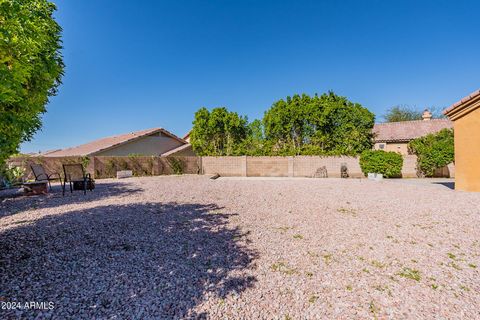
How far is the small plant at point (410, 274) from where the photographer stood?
11.7 feet

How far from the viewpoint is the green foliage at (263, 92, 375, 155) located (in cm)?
2206

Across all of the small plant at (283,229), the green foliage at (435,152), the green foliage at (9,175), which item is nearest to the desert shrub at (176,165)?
the green foliage at (9,175)

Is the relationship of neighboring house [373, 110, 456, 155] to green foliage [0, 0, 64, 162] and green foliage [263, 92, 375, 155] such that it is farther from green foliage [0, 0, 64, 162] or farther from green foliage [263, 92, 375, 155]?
green foliage [0, 0, 64, 162]

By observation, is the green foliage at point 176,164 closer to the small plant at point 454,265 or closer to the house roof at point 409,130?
the house roof at point 409,130

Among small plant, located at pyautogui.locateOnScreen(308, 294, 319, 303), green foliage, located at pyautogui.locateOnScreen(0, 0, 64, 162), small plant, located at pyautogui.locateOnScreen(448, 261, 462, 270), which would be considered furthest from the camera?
small plant, located at pyautogui.locateOnScreen(448, 261, 462, 270)

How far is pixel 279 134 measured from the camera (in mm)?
23766

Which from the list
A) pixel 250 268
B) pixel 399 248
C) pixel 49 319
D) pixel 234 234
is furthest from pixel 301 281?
pixel 49 319

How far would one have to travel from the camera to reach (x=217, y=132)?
2497 cm

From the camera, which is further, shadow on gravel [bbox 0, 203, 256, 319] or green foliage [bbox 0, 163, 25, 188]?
green foliage [bbox 0, 163, 25, 188]

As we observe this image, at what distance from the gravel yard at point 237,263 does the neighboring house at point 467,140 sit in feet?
17.0

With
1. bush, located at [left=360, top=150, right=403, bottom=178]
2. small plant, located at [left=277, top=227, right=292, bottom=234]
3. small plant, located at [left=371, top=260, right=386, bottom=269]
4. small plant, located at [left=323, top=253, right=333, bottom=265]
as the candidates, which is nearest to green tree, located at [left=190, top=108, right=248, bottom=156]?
bush, located at [left=360, top=150, right=403, bottom=178]

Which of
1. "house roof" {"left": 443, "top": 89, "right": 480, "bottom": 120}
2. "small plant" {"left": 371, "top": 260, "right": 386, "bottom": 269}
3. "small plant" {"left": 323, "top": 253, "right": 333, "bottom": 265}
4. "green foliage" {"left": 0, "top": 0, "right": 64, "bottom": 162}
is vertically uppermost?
"house roof" {"left": 443, "top": 89, "right": 480, "bottom": 120}

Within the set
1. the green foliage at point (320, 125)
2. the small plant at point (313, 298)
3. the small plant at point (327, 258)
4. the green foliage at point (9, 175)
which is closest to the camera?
the small plant at point (313, 298)

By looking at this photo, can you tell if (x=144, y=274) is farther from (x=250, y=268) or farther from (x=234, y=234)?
(x=234, y=234)
